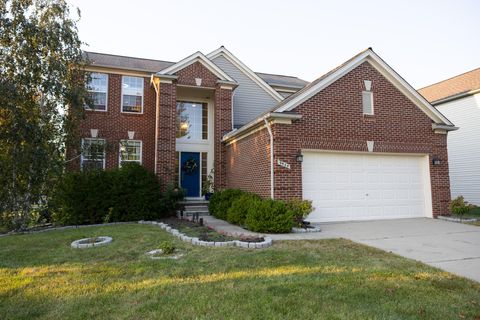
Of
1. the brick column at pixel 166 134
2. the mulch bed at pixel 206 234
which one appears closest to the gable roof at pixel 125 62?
the brick column at pixel 166 134

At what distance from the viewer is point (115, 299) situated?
4.02 m

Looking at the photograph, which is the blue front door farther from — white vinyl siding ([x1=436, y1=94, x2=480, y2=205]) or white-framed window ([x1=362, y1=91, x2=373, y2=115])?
white vinyl siding ([x1=436, y1=94, x2=480, y2=205])

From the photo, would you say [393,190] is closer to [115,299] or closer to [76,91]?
[115,299]

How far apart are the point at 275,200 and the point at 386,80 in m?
6.43

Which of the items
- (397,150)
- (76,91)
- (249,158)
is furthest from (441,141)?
(76,91)

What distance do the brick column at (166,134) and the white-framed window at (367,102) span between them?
7.75 meters

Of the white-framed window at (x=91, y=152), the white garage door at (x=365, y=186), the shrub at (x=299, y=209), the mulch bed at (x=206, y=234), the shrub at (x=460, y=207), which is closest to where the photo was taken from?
the mulch bed at (x=206, y=234)

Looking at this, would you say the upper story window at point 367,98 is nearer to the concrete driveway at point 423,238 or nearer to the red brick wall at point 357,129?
the red brick wall at point 357,129

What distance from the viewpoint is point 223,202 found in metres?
11.7

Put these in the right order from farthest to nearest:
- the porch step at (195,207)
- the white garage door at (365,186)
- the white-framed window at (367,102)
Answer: the porch step at (195,207)
the white-framed window at (367,102)
the white garage door at (365,186)

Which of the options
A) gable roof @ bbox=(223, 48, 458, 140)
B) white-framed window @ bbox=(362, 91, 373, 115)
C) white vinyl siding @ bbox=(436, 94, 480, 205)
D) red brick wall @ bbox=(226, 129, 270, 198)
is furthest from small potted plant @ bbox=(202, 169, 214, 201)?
white vinyl siding @ bbox=(436, 94, 480, 205)

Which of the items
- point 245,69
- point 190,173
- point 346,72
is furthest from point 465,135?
point 190,173

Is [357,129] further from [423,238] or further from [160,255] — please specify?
[160,255]

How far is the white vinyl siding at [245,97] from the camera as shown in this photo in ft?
54.5
